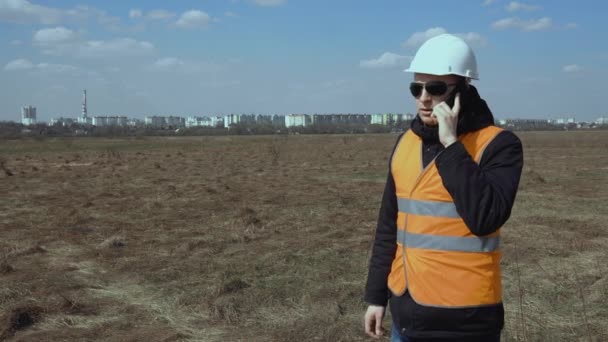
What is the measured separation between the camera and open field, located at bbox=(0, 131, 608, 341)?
4.88m

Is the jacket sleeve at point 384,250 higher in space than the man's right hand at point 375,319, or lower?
higher

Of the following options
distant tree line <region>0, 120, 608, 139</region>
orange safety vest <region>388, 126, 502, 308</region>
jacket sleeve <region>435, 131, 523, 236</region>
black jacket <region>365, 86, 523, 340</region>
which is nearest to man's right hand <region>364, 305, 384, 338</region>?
black jacket <region>365, 86, 523, 340</region>

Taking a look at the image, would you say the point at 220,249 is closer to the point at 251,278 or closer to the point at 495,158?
the point at 251,278

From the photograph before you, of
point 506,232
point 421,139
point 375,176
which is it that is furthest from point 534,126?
point 421,139

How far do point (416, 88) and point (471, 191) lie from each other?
1.47ft

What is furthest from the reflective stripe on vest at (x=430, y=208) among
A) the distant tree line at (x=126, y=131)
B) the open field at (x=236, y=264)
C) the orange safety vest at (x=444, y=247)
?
the distant tree line at (x=126, y=131)

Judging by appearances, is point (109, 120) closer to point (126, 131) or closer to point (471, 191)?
point (126, 131)

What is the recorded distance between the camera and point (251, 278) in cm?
635

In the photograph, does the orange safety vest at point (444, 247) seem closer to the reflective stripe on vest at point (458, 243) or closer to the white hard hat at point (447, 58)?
the reflective stripe on vest at point (458, 243)

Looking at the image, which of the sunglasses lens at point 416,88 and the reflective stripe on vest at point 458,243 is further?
the sunglasses lens at point 416,88

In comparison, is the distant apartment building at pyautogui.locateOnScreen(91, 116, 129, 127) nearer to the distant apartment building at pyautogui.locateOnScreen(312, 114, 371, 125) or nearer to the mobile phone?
the distant apartment building at pyautogui.locateOnScreen(312, 114, 371, 125)

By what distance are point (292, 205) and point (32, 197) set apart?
23.3 ft

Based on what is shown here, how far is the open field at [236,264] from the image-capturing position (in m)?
4.88

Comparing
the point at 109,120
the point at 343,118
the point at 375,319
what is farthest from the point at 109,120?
the point at 375,319
